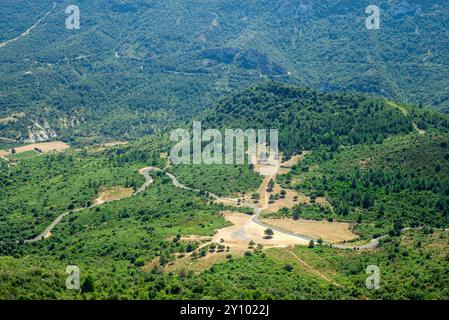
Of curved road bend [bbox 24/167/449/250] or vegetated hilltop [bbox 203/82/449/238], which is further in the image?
vegetated hilltop [bbox 203/82/449/238]

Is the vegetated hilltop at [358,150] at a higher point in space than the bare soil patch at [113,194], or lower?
A: higher

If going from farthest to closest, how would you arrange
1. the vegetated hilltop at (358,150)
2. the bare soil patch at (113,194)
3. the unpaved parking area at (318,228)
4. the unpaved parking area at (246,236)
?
the bare soil patch at (113,194)
the vegetated hilltop at (358,150)
the unpaved parking area at (318,228)
the unpaved parking area at (246,236)

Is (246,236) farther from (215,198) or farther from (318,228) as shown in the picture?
(215,198)

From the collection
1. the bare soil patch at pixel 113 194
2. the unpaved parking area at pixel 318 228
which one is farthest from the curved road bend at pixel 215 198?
the bare soil patch at pixel 113 194

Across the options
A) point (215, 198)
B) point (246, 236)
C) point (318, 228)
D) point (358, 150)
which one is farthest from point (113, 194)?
point (358, 150)

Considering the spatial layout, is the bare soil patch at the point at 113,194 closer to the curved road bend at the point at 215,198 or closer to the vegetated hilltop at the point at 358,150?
the curved road bend at the point at 215,198

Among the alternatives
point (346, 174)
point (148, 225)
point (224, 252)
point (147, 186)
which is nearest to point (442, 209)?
point (346, 174)

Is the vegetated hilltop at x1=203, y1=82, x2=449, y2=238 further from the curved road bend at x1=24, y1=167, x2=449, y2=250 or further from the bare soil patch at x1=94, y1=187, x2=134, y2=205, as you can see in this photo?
the bare soil patch at x1=94, y1=187, x2=134, y2=205

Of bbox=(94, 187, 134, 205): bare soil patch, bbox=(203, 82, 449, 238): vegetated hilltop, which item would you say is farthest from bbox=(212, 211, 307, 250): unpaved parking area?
bbox=(94, 187, 134, 205): bare soil patch

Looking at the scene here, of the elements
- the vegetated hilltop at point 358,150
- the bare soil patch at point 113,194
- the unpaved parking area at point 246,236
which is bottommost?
the unpaved parking area at point 246,236
